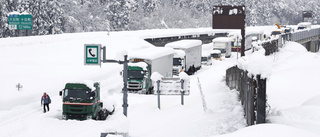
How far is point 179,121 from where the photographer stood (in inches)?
757

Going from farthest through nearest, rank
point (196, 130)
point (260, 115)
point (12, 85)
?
point (12, 85), point (196, 130), point (260, 115)

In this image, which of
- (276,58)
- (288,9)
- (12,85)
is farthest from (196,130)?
(288,9)

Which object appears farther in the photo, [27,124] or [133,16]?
[133,16]

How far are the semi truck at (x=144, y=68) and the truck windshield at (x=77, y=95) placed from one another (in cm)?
975

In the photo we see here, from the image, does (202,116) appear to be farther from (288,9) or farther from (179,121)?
(288,9)

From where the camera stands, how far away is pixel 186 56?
44562mm

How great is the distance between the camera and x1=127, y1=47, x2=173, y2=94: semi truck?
3048 cm

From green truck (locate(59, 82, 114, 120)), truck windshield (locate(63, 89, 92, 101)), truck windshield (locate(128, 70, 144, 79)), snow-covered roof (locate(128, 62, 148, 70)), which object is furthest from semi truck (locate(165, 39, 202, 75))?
truck windshield (locate(63, 89, 92, 101))

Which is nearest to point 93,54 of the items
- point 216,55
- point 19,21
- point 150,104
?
point 150,104

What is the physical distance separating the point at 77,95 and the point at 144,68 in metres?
10.5

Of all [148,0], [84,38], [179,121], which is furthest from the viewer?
[148,0]

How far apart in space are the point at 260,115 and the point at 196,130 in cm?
382

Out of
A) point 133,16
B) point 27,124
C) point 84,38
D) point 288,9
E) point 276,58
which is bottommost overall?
point 27,124

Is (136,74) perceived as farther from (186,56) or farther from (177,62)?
(186,56)
